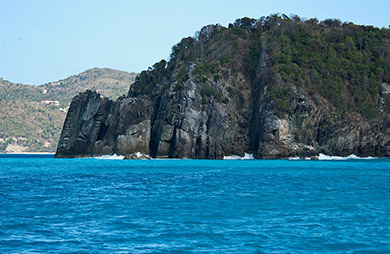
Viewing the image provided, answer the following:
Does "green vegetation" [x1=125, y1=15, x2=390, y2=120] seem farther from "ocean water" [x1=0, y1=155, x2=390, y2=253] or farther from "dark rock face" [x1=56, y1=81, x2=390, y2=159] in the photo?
"ocean water" [x1=0, y1=155, x2=390, y2=253]

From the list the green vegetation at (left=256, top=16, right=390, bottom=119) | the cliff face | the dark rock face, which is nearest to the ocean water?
the dark rock face

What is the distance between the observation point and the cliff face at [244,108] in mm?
108188

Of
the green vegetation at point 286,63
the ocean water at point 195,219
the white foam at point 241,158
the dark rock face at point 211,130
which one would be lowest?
the ocean water at point 195,219

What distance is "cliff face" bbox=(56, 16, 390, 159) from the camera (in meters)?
108

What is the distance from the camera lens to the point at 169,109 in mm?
109500

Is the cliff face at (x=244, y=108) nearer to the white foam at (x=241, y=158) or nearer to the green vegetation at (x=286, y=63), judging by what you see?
the green vegetation at (x=286, y=63)

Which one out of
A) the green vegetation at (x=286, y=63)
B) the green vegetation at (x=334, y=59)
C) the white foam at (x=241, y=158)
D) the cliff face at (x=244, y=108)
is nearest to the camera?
the cliff face at (x=244, y=108)

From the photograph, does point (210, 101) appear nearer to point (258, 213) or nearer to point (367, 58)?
point (367, 58)

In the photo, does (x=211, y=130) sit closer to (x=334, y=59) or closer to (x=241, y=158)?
(x=241, y=158)

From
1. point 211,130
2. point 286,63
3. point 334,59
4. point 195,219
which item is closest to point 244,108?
point 286,63

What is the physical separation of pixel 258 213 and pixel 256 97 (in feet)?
317

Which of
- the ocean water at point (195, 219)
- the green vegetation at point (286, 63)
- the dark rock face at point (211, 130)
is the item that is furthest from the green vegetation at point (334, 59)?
the ocean water at point (195, 219)

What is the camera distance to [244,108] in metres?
122

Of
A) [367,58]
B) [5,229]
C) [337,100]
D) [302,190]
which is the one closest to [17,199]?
[5,229]
